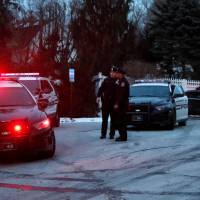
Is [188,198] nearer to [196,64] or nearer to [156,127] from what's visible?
[156,127]

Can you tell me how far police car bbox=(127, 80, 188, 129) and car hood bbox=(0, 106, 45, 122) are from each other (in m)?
7.31

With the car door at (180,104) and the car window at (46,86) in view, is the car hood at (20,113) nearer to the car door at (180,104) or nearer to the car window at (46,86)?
the car window at (46,86)

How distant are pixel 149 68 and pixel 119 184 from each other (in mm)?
37374

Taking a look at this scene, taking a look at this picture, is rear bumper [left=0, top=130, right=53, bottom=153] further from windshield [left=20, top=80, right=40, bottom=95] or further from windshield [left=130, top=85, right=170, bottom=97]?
windshield [left=130, top=85, right=170, bottom=97]

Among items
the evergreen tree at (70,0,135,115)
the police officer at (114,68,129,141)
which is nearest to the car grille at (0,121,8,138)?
the police officer at (114,68,129,141)

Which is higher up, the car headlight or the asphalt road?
the car headlight

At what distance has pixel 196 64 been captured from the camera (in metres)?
46.8

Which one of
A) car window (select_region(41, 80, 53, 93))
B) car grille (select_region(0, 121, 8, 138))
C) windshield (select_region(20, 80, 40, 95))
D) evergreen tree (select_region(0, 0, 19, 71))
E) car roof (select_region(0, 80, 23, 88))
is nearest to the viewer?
car grille (select_region(0, 121, 8, 138))

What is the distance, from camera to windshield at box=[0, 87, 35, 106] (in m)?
13.6

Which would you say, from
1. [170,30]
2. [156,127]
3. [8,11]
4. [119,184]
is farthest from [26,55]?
[119,184]

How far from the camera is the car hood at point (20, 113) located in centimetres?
1245

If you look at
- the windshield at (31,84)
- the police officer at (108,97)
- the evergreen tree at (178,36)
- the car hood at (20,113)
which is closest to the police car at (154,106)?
the windshield at (31,84)

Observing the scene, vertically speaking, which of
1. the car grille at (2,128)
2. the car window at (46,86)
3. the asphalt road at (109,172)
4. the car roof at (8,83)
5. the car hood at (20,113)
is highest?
the car roof at (8,83)

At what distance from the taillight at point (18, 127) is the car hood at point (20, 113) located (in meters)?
0.11
